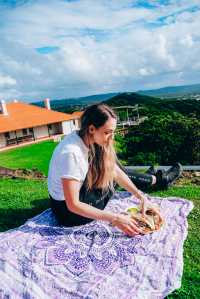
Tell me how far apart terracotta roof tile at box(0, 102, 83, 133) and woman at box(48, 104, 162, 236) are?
25750 mm

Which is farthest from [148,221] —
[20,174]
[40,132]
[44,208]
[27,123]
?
[40,132]

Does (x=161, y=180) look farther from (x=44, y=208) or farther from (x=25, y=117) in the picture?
(x=25, y=117)

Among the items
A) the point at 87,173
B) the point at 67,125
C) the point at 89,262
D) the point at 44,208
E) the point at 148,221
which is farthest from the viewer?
the point at 67,125

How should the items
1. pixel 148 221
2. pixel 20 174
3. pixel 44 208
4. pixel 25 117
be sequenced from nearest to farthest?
1. pixel 148 221
2. pixel 44 208
3. pixel 20 174
4. pixel 25 117

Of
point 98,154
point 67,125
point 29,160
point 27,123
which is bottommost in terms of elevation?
point 29,160

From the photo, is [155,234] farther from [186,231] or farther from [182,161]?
[182,161]

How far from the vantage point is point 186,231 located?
12.6ft

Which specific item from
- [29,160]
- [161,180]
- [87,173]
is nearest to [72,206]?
[87,173]

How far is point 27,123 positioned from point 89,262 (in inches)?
1127

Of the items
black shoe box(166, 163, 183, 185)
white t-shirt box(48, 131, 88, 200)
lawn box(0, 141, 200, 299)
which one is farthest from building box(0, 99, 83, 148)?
white t-shirt box(48, 131, 88, 200)

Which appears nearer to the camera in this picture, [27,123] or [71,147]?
[71,147]

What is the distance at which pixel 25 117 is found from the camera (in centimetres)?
3231

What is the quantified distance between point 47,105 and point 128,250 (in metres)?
36.1

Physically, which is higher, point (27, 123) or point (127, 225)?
point (127, 225)
